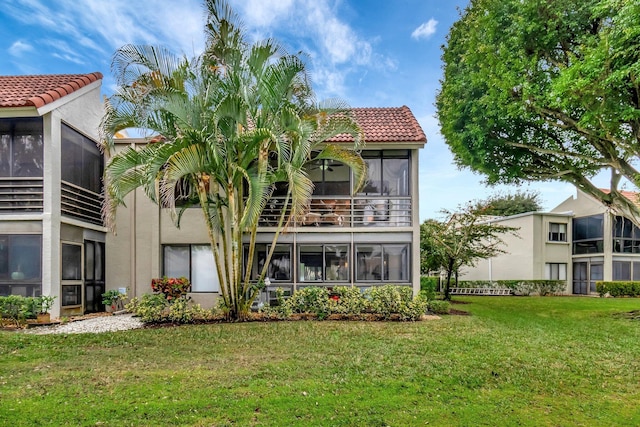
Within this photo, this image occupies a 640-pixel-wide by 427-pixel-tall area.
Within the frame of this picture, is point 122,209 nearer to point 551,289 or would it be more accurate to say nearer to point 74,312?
point 74,312

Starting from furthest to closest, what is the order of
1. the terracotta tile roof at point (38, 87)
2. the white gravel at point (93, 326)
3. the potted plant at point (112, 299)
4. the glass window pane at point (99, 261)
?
the glass window pane at point (99, 261), the potted plant at point (112, 299), the terracotta tile roof at point (38, 87), the white gravel at point (93, 326)

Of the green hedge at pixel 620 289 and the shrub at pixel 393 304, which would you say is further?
the green hedge at pixel 620 289

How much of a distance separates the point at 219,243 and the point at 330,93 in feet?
21.1

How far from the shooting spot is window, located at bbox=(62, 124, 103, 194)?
13.2 m

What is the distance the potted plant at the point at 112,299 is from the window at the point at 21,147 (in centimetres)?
441

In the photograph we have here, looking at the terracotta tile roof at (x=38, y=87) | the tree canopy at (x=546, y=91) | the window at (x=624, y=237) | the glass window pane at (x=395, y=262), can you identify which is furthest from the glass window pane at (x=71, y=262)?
the window at (x=624, y=237)

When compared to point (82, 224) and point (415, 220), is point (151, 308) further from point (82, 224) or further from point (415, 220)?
point (415, 220)

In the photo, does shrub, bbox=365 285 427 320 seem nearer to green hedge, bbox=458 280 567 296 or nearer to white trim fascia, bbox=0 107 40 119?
white trim fascia, bbox=0 107 40 119

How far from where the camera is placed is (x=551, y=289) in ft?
93.3

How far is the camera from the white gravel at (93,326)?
10.7m

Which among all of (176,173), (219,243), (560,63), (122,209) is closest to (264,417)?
(176,173)

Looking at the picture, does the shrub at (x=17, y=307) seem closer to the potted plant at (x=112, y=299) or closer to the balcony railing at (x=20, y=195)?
the balcony railing at (x=20, y=195)

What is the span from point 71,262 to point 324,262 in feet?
27.1

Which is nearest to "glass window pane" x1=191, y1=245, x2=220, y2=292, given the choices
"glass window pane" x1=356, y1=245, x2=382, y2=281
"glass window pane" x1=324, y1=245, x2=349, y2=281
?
"glass window pane" x1=324, y1=245, x2=349, y2=281
